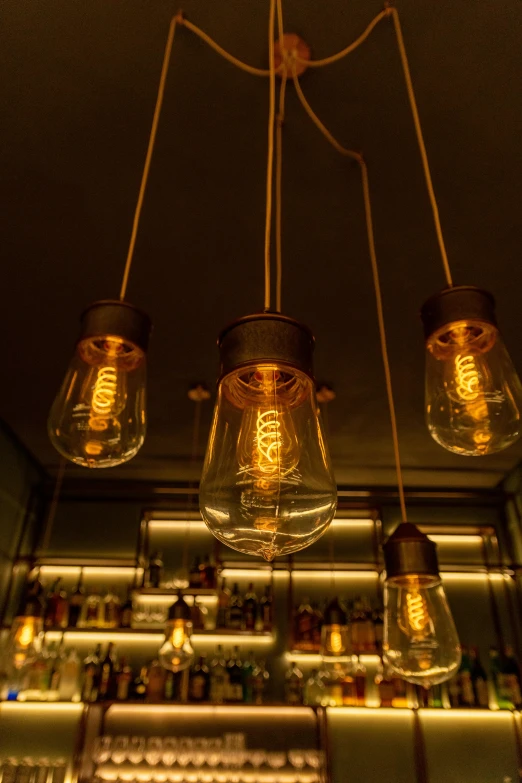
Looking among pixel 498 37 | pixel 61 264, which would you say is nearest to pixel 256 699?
pixel 61 264

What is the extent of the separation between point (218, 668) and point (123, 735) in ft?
1.79

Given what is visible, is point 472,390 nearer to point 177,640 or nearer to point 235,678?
point 177,640

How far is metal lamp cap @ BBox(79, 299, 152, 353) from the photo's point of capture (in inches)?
31.3

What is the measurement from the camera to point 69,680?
2.88m

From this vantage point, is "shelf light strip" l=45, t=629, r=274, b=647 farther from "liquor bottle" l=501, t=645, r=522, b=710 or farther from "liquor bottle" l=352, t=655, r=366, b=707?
"liquor bottle" l=501, t=645, r=522, b=710

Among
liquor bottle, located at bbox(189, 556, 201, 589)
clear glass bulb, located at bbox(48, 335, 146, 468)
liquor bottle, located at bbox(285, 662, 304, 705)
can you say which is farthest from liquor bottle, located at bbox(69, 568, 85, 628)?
clear glass bulb, located at bbox(48, 335, 146, 468)

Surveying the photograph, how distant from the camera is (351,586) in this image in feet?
10.6

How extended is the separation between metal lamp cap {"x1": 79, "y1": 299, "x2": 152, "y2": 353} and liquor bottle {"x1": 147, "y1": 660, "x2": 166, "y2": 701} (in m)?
2.51

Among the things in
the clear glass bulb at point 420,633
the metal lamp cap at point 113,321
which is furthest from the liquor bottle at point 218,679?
the metal lamp cap at point 113,321

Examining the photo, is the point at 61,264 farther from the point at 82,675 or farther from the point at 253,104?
the point at 82,675

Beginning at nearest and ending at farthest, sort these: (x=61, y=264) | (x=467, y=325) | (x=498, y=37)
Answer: (x=467, y=325), (x=498, y=37), (x=61, y=264)

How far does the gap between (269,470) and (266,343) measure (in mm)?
133

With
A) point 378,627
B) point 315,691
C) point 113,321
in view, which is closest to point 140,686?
→ point 315,691

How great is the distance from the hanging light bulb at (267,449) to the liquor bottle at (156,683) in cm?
258
